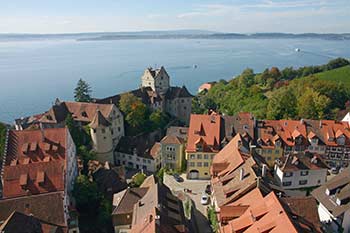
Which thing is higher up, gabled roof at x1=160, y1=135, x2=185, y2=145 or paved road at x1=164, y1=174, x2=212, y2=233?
gabled roof at x1=160, y1=135, x2=185, y2=145

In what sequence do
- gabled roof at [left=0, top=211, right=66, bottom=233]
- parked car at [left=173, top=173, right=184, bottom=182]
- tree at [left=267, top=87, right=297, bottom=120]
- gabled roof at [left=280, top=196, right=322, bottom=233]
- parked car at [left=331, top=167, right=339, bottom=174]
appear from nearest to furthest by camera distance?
1. gabled roof at [left=0, top=211, right=66, bottom=233]
2. gabled roof at [left=280, top=196, right=322, bottom=233]
3. parked car at [left=173, top=173, right=184, bottom=182]
4. parked car at [left=331, top=167, right=339, bottom=174]
5. tree at [left=267, top=87, right=297, bottom=120]

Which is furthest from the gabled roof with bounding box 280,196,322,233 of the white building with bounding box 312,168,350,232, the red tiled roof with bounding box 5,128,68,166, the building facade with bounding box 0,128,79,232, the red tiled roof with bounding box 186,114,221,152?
the red tiled roof with bounding box 5,128,68,166

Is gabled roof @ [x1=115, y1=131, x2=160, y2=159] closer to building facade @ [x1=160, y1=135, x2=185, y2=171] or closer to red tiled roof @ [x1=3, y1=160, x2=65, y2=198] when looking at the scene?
building facade @ [x1=160, y1=135, x2=185, y2=171]

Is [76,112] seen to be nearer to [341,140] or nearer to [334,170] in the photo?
[334,170]

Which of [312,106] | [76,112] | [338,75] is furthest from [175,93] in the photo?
[338,75]

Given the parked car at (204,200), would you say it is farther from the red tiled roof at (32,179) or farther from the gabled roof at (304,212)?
the red tiled roof at (32,179)
